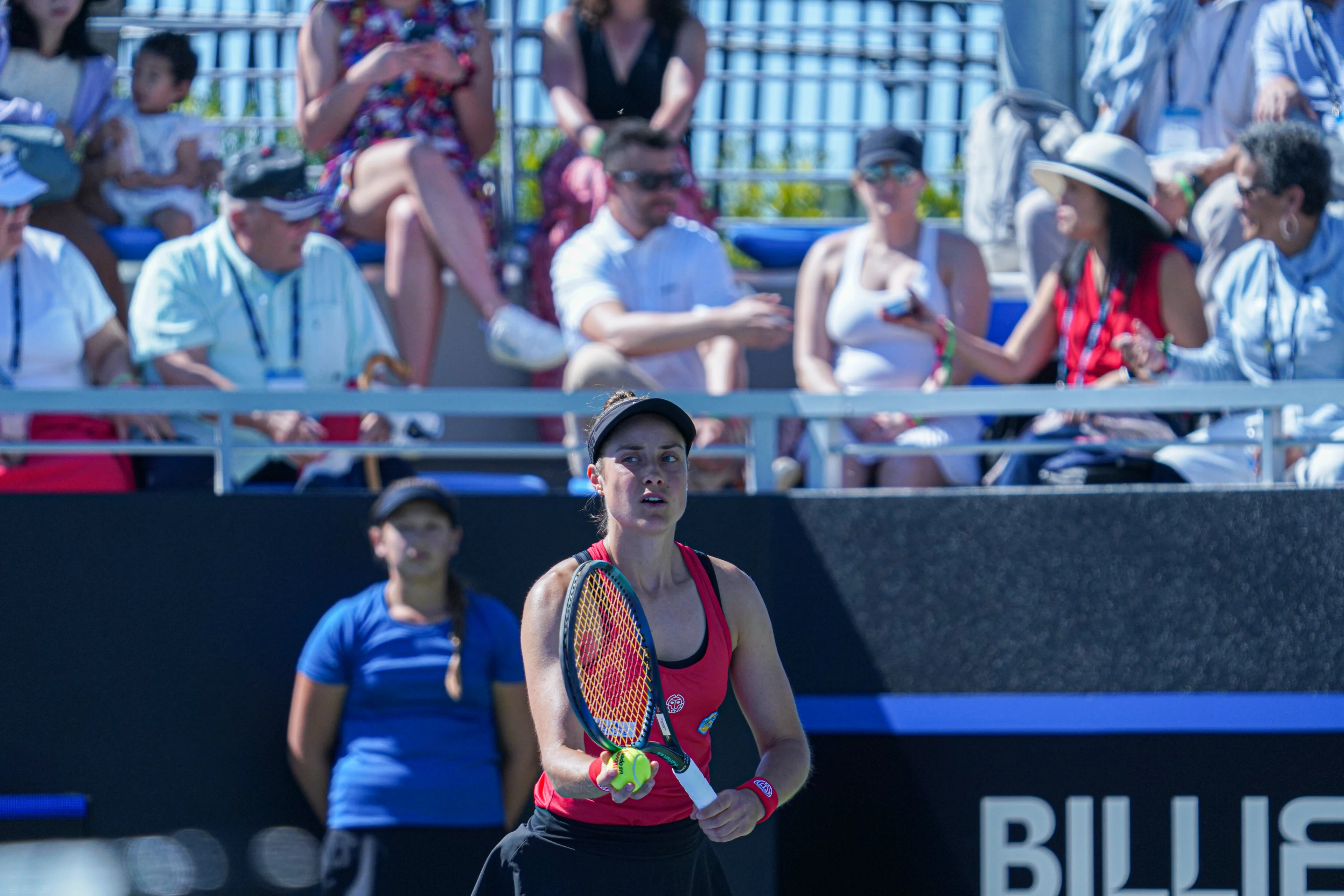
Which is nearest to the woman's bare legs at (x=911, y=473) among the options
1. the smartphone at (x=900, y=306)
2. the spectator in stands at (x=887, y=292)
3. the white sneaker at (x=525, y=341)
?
the spectator in stands at (x=887, y=292)

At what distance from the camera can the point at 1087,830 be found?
4516 mm

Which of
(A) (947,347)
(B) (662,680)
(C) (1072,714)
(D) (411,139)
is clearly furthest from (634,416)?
(D) (411,139)

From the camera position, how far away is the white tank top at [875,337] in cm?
530

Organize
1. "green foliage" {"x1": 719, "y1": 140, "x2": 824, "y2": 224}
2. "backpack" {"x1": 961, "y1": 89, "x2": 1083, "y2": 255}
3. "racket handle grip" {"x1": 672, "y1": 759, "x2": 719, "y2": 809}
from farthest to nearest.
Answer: "green foliage" {"x1": 719, "y1": 140, "x2": 824, "y2": 224}
"backpack" {"x1": 961, "y1": 89, "x2": 1083, "y2": 255}
"racket handle grip" {"x1": 672, "y1": 759, "x2": 719, "y2": 809}

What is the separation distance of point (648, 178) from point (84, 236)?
2.02m

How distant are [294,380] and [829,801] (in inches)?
79.5

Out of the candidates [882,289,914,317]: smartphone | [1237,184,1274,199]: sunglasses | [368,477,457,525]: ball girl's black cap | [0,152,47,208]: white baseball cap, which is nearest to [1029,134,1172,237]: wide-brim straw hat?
[1237,184,1274,199]: sunglasses

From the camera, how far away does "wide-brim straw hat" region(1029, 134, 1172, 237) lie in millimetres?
5090

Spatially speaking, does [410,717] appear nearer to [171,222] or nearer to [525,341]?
[525,341]

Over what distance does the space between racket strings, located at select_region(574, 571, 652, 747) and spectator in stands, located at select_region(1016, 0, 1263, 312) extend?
343cm

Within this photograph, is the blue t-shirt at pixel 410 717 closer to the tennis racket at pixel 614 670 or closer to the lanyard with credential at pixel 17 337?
the lanyard with credential at pixel 17 337

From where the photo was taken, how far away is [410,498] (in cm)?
450

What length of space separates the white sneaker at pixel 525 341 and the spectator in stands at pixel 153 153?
1426 millimetres

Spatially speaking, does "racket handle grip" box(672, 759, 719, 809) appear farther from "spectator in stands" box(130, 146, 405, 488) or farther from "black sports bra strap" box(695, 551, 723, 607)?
"spectator in stands" box(130, 146, 405, 488)
